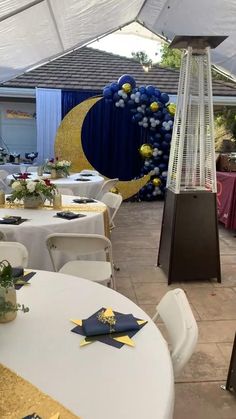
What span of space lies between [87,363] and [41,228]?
1.90 m

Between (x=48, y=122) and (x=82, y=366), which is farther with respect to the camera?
(x=48, y=122)

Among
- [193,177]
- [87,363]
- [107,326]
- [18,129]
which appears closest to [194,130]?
[193,177]

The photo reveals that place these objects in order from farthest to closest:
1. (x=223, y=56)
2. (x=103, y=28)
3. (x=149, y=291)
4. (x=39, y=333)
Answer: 1. (x=103, y=28)
2. (x=223, y=56)
3. (x=149, y=291)
4. (x=39, y=333)

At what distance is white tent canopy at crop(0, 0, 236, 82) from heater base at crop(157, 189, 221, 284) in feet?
8.03

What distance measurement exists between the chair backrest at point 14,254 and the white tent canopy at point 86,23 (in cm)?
294

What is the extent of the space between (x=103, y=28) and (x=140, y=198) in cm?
382

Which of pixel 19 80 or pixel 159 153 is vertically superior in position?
pixel 19 80

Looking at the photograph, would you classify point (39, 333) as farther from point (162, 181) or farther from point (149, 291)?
point (162, 181)

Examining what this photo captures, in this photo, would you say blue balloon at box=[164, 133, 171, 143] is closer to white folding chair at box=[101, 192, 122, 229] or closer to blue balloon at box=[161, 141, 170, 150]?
blue balloon at box=[161, 141, 170, 150]

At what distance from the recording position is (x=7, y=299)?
59.8 inches

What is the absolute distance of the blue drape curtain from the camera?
8.51 metres

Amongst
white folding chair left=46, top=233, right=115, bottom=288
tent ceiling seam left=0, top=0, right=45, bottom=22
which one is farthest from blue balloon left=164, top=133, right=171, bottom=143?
white folding chair left=46, top=233, right=115, bottom=288

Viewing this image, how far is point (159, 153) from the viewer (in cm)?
845

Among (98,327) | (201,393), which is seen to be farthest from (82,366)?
(201,393)
